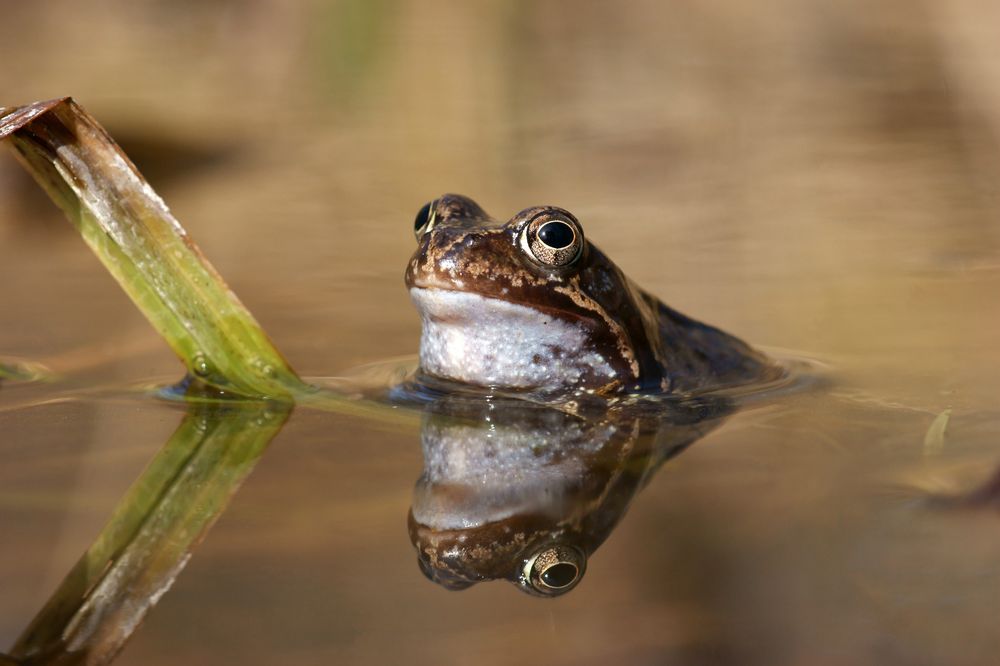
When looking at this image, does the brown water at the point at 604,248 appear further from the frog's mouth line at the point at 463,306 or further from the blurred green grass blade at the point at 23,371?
the frog's mouth line at the point at 463,306

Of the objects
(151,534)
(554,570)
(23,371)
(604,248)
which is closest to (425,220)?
(23,371)

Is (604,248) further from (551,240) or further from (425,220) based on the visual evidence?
(551,240)

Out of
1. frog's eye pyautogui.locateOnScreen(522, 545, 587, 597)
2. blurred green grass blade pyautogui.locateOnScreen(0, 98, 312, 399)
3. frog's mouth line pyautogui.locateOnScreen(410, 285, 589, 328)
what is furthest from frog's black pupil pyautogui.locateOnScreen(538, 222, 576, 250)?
frog's eye pyautogui.locateOnScreen(522, 545, 587, 597)

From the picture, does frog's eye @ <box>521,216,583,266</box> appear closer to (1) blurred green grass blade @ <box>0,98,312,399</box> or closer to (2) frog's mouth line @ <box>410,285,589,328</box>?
(2) frog's mouth line @ <box>410,285,589,328</box>

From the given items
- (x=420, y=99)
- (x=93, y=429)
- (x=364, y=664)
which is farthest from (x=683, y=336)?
(x=420, y=99)

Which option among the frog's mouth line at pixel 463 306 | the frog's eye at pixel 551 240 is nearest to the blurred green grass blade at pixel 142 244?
the frog's mouth line at pixel 463 306

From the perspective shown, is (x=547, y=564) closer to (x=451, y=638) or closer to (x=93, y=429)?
(x=451, y=638)

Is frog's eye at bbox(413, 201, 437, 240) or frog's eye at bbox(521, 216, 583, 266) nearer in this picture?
frog's eye at bbox(521, 216, 583, 266)
